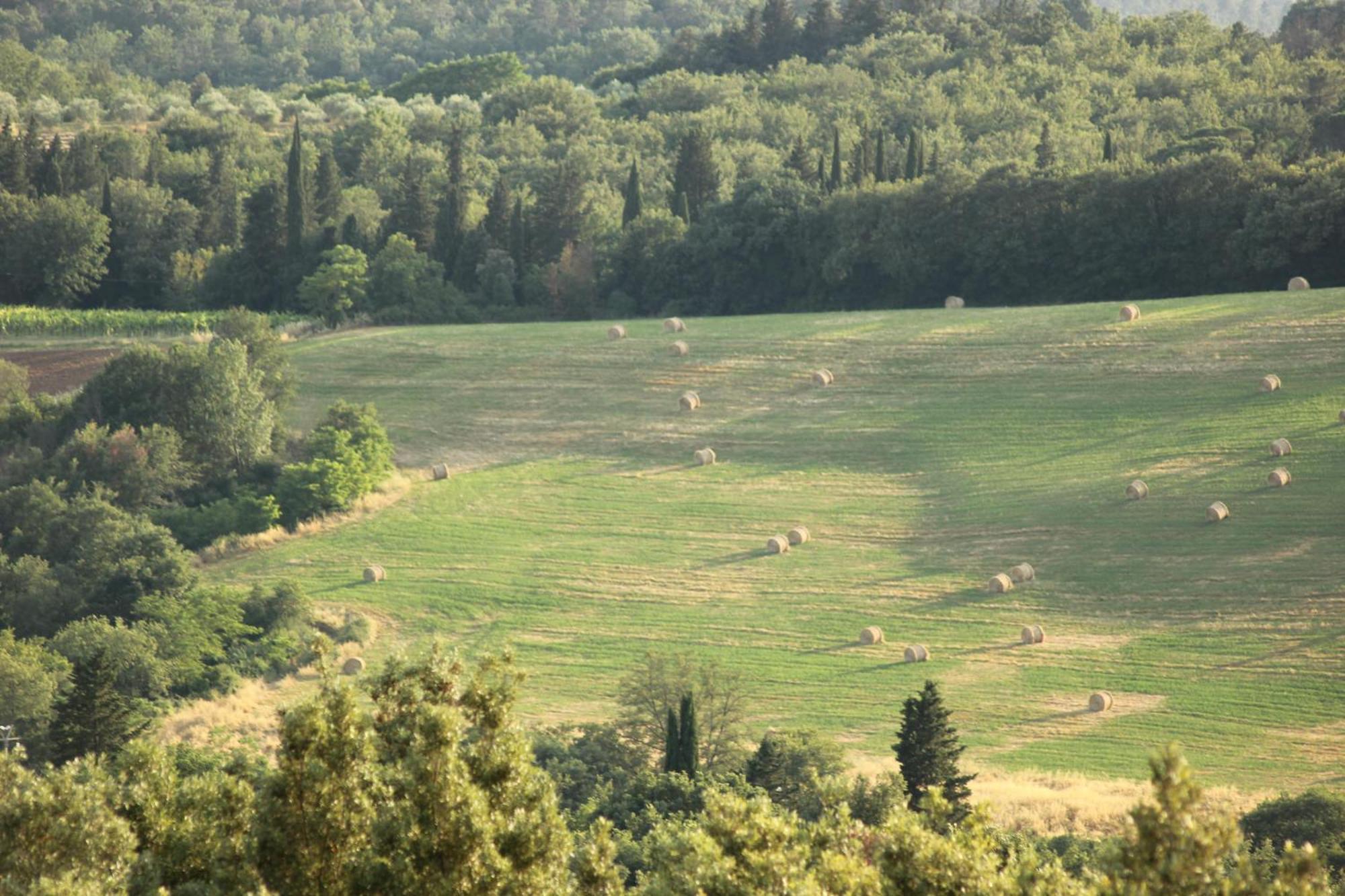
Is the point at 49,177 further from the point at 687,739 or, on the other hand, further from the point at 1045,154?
the point at 687,739

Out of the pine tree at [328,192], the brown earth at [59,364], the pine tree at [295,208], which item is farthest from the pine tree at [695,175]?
the brown earth at [59,364]

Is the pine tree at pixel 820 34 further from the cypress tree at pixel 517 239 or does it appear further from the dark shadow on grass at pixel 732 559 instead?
the dark shadow on grass at pixel 732 559

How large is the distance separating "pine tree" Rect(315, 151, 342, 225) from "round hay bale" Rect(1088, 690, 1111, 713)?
61.5 m

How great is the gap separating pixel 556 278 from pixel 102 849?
72.0m

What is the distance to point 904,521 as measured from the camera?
5769 cm

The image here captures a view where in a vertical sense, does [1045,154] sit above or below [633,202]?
above

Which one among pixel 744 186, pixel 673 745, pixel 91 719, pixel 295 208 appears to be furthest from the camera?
pixel 295 208

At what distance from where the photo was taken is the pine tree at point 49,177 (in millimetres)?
100188

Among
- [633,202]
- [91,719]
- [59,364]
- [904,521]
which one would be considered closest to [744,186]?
[633,202]

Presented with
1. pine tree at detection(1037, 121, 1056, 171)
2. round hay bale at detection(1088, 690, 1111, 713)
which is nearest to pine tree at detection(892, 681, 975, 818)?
round hay bale at detection(1088, 690, 1111, 713)

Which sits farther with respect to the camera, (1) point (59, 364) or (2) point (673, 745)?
(1) point (59, 364)

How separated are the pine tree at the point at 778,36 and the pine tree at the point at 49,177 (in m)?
66.7

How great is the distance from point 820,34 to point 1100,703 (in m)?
114

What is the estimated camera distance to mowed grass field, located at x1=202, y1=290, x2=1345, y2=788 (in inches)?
1745
